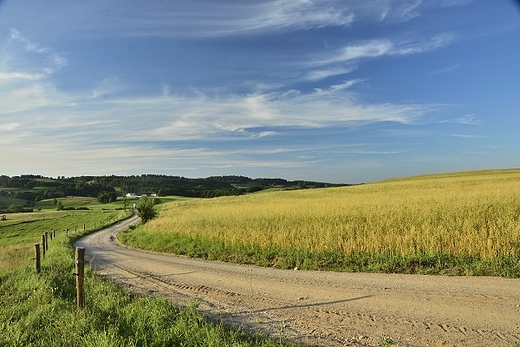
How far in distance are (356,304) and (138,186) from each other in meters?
178

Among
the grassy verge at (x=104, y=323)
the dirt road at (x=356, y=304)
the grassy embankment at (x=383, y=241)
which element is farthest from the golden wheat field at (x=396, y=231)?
the grassy verge at (x=104, y=323)

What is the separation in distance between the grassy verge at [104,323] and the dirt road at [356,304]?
3.42 feet

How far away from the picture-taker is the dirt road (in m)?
6.95

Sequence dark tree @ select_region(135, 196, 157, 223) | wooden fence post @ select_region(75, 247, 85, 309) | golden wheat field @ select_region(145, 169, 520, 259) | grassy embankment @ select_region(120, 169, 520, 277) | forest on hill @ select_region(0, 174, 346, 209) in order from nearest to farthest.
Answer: wooden fence post @ select_region(75, 247, 85, 309)
grassy embankment @ select_region(120, 169, 520, 277)
golden wheat field @ select_region(145, 169, 520, 259)
dark tree @ select_region(135, 196, 157, 223)
forest on hill @ select_region(0, 174, 346, 209)

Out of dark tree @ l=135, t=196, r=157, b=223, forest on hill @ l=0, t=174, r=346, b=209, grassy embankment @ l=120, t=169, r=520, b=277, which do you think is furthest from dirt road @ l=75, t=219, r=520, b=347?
forest on hill @ l=0, t=174, r=346, b=209

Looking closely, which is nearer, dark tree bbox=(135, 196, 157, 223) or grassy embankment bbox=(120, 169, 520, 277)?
grassy embankment bbox=(120, 169, 520, 277)

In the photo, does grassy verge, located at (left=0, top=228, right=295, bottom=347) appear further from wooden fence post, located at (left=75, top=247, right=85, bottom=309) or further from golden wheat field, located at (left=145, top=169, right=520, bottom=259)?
golden wheat field, located at (left=145, top=169, right=520, bottom=259)

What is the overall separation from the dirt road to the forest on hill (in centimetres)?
10712

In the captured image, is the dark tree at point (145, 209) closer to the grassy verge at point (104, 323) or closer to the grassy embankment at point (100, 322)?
the grassy embankment at point (100, 322)

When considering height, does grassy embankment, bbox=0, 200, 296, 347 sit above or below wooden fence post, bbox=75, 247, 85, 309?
below

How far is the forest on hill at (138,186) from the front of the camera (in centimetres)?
13475

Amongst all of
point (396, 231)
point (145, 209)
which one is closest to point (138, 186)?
point (145, 209)

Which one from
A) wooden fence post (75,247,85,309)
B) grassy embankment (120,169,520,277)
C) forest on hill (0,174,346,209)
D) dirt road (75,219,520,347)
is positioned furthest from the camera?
forest on hill (0,174,346,209)

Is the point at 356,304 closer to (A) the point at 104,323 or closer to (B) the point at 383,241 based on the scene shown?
(A) the point at 104,323
